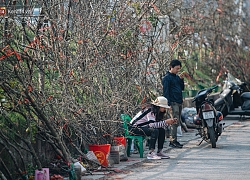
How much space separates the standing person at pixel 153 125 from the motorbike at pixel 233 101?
6.85 m

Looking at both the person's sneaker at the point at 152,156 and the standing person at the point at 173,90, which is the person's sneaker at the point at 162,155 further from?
the standing person at the point at 173,90

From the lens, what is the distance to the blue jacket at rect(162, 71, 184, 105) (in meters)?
13.7

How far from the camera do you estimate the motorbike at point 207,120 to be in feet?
45.2

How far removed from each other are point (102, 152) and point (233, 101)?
9.34 m

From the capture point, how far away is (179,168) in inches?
441

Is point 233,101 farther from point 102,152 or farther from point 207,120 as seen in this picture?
point 102,152

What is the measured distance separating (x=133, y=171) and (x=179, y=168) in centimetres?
80

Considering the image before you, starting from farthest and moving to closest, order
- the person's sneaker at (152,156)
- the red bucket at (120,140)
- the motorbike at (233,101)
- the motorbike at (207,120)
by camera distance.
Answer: the motorbike at (233,101) → the motorbike at (207,120) → the person's sneaker at (152,156) → the red bucket at (120,140)

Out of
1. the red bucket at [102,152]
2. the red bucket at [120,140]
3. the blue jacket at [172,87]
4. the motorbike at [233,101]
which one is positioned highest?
the blue jacket at [172,87]

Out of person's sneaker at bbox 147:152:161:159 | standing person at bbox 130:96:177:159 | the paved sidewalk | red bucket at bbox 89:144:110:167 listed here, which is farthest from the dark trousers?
red bucket at bbox 89:144:110:167

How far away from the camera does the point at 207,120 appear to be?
13938 mm

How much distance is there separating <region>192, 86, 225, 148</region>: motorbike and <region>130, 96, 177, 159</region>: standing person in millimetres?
1576

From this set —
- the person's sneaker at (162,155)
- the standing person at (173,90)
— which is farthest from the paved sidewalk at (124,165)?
the standing person at (173,90)

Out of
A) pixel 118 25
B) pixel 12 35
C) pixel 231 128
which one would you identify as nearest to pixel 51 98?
pixel 12 35
